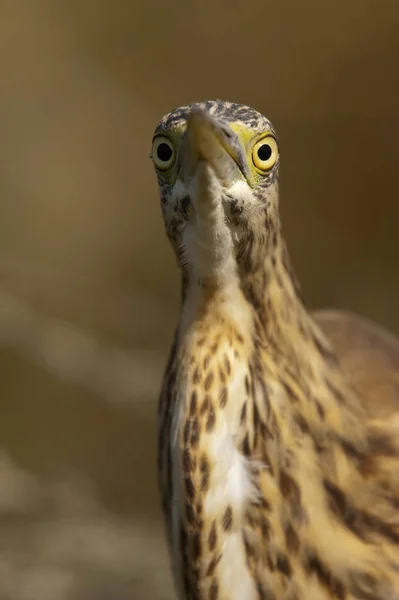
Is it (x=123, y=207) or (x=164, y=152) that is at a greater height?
(x=123, y=207)

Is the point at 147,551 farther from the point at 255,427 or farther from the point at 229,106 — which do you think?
the point at 229,106

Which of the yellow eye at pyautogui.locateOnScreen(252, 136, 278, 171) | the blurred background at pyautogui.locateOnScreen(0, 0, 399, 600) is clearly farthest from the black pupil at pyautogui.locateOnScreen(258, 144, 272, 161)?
the blurred background at pyautogui.locateOnScreen(0, 0, 399, 600)

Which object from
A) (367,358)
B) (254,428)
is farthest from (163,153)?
(367,358)

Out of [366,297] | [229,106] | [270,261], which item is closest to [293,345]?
[270,261]

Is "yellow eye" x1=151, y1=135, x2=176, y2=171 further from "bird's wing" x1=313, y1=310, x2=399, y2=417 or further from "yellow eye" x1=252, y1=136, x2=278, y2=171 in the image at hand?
"bird's wing" x1=313, y1=310, x2=399, y2=417

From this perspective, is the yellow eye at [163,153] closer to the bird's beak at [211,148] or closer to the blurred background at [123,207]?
the bird's beak at [211,148]

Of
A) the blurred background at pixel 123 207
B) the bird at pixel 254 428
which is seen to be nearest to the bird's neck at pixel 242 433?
the bird at pixel 254 428

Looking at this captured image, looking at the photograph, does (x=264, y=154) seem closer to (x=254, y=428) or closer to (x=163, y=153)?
(x=163, y=153)
